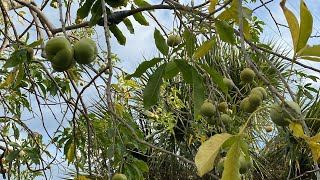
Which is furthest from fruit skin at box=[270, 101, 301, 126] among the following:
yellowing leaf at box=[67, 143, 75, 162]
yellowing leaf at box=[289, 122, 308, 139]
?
yellowing leaf at box=[67, 143, 75, 162]

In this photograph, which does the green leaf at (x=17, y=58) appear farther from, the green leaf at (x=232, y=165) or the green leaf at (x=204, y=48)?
the green leaf at (x=232, y=165)

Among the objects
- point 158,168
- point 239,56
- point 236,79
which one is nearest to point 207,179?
point 158,168

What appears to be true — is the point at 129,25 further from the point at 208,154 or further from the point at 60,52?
the point at 208,154

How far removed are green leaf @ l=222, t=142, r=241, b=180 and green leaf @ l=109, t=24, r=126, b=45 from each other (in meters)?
0.82

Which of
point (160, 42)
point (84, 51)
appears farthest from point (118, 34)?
point (84, 51)

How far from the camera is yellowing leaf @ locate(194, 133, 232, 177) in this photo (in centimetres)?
67

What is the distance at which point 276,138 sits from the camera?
17.9ft

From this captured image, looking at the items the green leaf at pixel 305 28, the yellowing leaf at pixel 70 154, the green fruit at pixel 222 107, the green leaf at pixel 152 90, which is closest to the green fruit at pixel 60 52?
the green leaf at pixel 152 90

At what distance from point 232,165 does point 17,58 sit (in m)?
0.81

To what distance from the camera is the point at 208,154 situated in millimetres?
680

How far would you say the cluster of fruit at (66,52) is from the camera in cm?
104

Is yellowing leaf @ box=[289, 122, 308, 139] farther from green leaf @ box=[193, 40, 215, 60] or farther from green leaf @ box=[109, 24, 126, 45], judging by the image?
green leaf @ box=[109, 24, 126, 45]

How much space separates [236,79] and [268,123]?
0.78 m

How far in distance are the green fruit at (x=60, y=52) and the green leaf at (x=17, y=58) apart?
0.30 m
